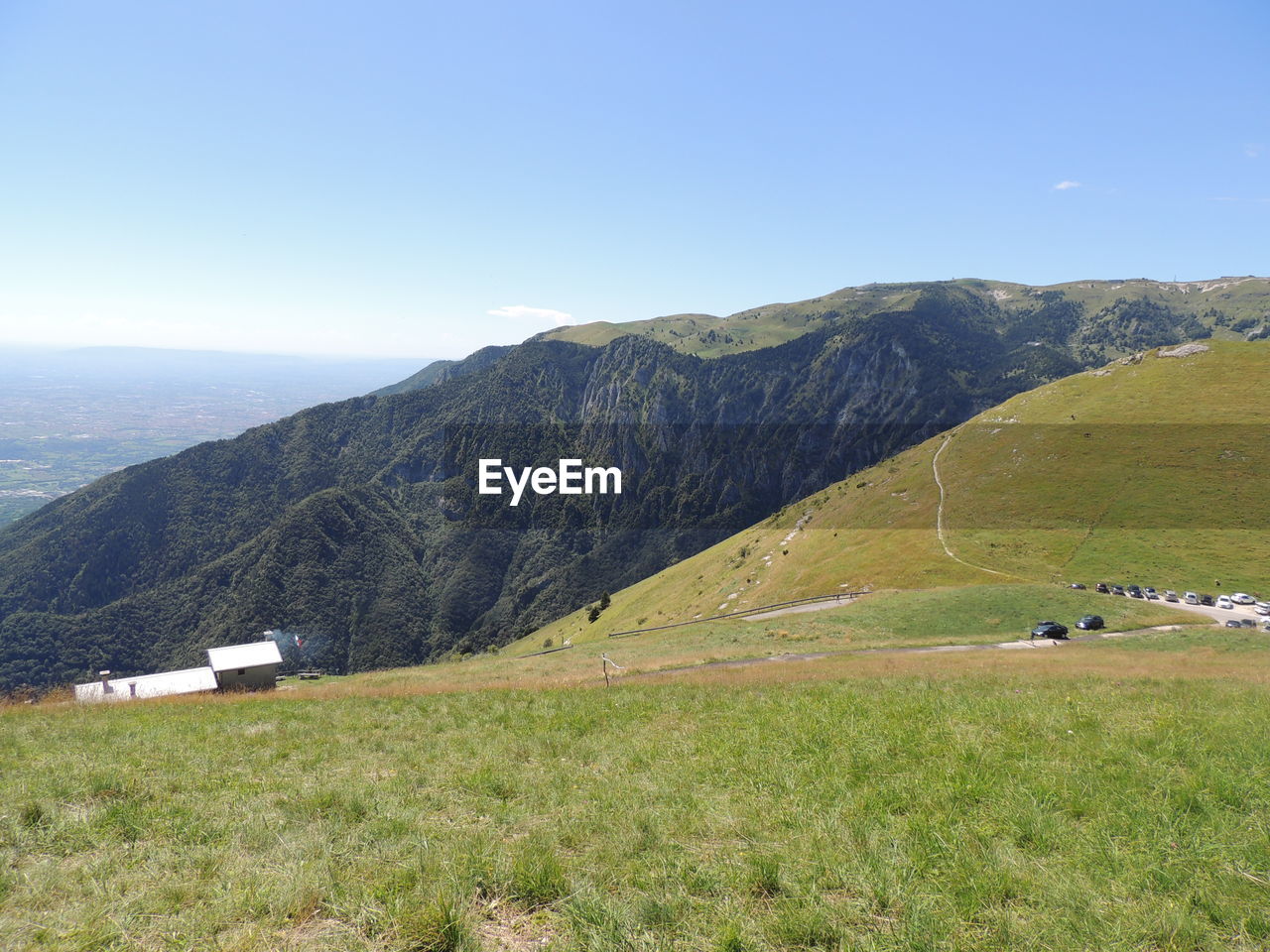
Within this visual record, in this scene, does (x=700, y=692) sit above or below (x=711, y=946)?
below

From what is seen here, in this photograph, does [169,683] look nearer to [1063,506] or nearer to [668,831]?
[668,831]

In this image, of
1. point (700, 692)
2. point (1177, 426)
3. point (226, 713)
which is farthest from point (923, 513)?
point (226, 713)

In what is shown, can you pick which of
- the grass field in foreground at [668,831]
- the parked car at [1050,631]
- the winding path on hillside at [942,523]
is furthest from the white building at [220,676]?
the winding path on hillside at [942,523]

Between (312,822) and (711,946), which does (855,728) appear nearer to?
(711,946)

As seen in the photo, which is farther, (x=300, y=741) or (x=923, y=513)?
(x=923, y=513)

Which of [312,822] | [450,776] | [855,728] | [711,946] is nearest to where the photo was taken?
[711,946]

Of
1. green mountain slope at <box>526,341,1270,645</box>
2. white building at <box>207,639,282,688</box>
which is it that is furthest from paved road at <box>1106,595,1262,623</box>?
white building at <box>207,639,282,688</box>
